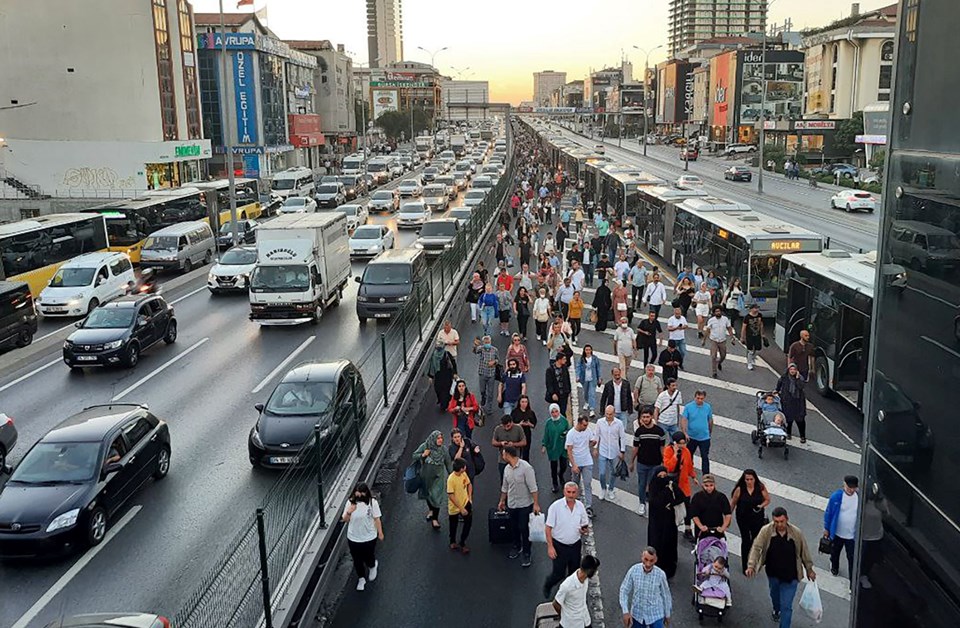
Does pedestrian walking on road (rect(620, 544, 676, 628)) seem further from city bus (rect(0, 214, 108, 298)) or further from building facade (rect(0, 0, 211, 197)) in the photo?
building facade (rect(0, 0, 211, 197))

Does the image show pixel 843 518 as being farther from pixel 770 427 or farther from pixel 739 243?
pixel 739 243

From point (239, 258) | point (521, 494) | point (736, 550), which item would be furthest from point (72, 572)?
point (239, 258)

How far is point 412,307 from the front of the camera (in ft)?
56.1

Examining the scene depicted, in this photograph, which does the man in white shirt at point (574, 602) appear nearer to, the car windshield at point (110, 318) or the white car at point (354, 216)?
the car windshield at point (110, 318)

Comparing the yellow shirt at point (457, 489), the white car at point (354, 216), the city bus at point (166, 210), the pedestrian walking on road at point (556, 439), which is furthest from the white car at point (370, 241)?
the yellow shirt at point (457, 489)

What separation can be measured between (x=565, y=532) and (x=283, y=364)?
11.6 metres

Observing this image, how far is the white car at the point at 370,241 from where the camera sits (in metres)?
34.5

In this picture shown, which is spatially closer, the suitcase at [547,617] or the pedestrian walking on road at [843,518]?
the suitcase at [547,617]

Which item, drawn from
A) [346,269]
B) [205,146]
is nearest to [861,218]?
[346,269]

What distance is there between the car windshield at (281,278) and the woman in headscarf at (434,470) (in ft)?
41.7

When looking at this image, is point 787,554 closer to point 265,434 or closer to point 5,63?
point 265,434

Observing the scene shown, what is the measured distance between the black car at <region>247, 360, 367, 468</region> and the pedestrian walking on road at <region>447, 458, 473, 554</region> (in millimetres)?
2033

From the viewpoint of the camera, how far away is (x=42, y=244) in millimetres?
27422

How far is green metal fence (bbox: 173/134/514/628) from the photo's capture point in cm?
721
